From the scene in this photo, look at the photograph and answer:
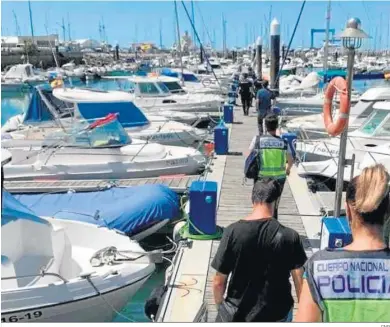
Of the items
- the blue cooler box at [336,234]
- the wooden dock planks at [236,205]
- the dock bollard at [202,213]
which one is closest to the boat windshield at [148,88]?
the wooden dock planks at [236,205]

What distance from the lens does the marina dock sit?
18.3 feet

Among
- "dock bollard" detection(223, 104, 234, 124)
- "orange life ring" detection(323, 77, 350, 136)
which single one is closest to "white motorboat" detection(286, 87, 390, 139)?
"dock bollard" detection(223, 104, 234, 124)

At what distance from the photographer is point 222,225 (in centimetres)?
832

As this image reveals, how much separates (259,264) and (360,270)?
43.4 inches

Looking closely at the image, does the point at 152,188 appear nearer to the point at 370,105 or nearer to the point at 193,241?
the point at 193,241

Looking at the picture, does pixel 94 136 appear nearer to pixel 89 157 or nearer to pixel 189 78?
pixel 89 157

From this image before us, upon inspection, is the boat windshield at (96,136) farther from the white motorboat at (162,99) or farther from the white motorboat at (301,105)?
the white motorboat at (301,105)

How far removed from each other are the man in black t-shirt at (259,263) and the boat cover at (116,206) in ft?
16.4

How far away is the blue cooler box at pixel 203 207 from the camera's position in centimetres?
734

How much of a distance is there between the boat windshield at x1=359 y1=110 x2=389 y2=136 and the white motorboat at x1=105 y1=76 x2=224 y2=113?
10327 millimetres

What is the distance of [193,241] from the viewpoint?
7453 mm

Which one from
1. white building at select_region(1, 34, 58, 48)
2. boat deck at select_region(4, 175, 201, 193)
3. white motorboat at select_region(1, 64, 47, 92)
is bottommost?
white motorboat at select_region(1, 64, 47, 92)

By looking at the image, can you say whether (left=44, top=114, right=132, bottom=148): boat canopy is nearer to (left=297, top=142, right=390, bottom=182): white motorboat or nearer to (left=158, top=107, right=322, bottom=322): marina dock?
(left=158, top=107, right=322, bottom=322): marina dock
